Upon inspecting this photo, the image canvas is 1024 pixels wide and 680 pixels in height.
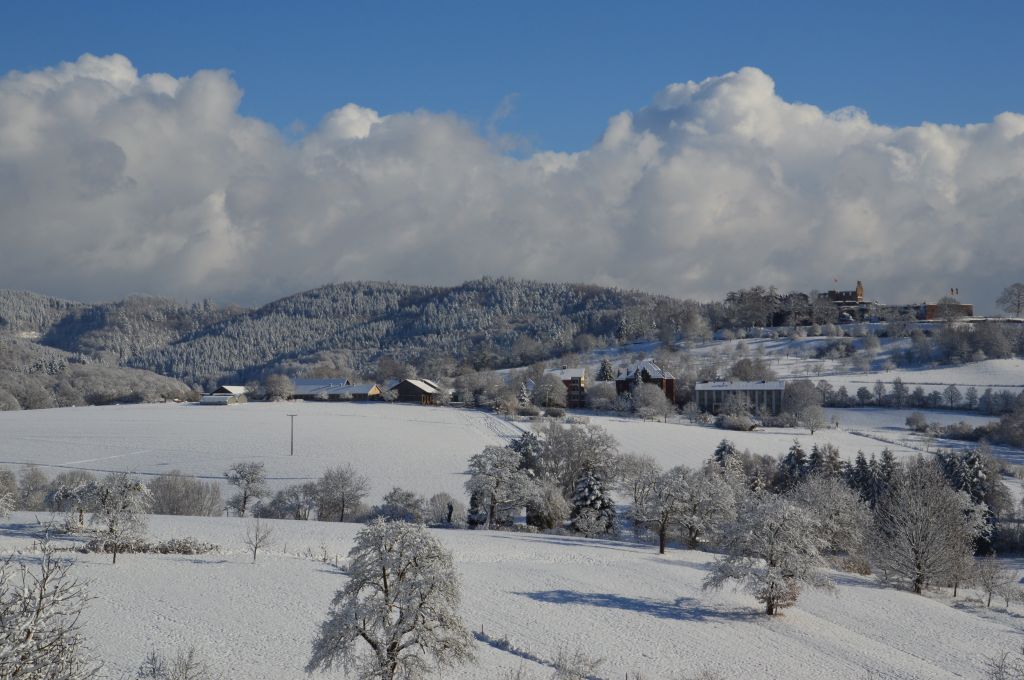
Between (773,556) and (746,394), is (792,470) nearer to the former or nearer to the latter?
(773,556)

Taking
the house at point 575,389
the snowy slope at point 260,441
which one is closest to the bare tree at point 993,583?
the snowy slope at point 260,441

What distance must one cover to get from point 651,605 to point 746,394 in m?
91.4

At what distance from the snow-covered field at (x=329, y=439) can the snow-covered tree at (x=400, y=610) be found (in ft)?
132

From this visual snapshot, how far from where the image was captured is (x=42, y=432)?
282 ft

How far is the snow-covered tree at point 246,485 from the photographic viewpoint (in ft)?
181

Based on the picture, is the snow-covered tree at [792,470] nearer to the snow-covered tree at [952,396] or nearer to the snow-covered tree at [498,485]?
the snow-covered tree at [498,485]

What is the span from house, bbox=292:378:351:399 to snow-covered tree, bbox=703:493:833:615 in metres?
119

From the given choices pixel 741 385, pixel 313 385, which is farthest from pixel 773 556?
pixel 313 385

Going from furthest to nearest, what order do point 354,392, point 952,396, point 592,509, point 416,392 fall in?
1. point 354,392
2. point 416,392
3. point 952,396
4. point 592,509

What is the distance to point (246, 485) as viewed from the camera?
5559cm

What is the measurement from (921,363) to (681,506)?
114 m

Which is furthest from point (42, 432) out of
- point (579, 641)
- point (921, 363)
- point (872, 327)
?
point (872, 327)

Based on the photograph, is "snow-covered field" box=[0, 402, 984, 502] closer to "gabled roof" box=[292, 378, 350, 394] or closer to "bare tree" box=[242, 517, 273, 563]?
"bare tree" box=[242, 517, 273, 563]

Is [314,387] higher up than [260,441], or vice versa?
[314,387]
